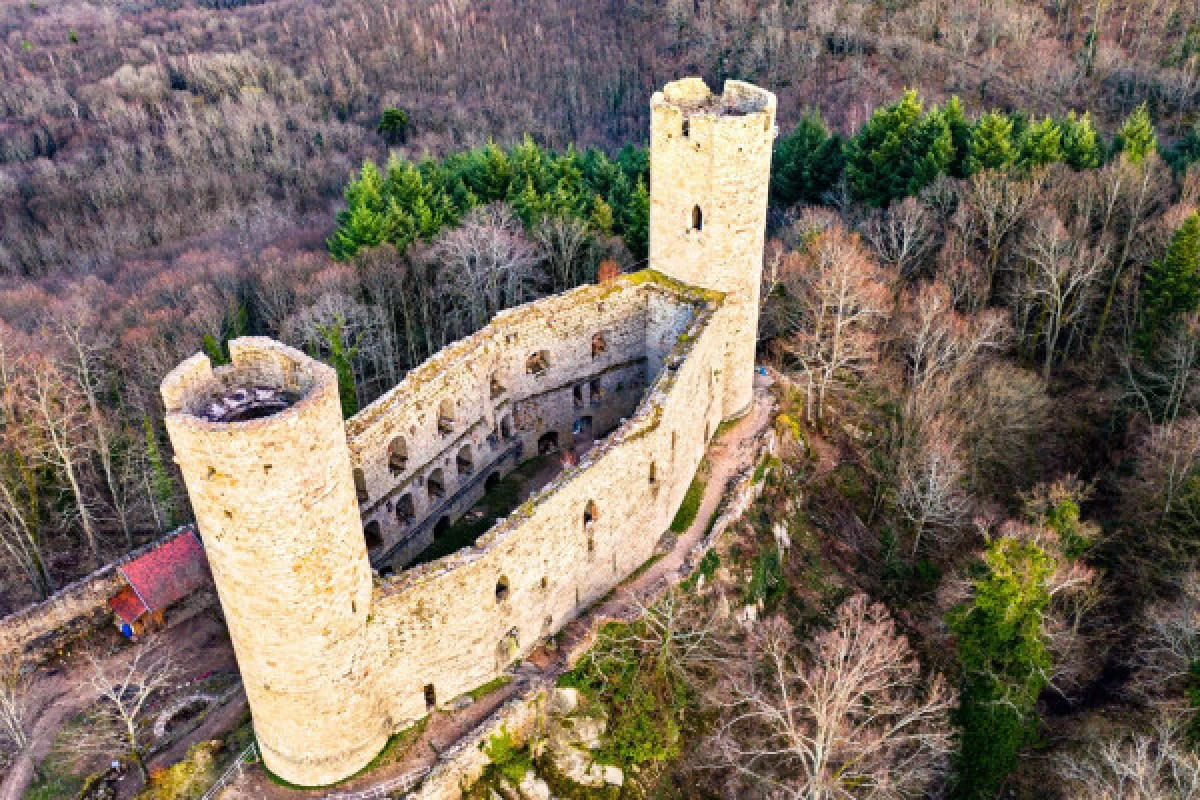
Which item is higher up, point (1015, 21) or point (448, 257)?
point (1015, 21)

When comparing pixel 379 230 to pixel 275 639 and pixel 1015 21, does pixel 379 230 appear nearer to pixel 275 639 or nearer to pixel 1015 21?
pixel 275 639

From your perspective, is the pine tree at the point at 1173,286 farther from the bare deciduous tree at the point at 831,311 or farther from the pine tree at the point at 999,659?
the pine tree at the point at 999,659

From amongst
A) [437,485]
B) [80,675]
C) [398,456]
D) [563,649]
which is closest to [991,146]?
[437,485]

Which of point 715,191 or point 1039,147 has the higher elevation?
point 715,191

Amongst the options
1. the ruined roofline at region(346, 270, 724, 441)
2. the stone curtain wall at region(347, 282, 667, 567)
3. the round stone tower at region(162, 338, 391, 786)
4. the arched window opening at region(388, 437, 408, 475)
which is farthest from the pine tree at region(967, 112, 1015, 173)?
the round stone tower at region(162, 338, 391, 786)

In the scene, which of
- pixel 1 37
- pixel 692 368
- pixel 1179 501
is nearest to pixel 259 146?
pixel 1 37

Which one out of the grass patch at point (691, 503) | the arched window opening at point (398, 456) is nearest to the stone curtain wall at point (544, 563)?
Answer: the grass patch at point (691, 503)

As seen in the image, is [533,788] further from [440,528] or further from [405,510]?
[440,528]
